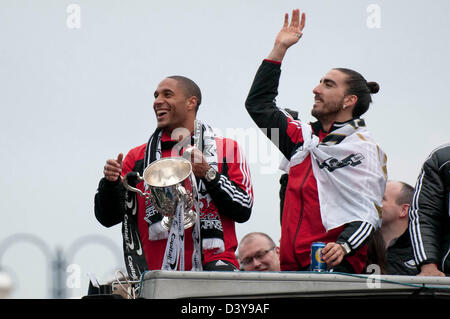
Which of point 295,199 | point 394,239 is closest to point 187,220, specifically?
point 295,199

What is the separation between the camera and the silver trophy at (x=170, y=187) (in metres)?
5.39

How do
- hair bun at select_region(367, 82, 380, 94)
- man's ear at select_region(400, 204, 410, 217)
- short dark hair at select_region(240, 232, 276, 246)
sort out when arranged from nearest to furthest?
hair bun at select_region(367, 82, 380, 94), man's ear at select_region(400, 204, 410, 217), short dark hair at select_region(240, 232, 276, 246)

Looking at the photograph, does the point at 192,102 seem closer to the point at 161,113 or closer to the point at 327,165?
the point at 161,113

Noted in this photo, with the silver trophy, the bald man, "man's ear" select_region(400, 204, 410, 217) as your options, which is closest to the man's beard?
the silver trophy

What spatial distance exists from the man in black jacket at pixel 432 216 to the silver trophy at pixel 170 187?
1426mm

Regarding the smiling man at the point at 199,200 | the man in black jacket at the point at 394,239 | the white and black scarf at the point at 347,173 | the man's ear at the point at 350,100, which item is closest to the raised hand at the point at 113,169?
the smiling man at the point at 199,200

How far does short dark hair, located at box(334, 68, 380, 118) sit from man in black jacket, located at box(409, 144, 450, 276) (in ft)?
2.65

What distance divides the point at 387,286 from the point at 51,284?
10.7 m

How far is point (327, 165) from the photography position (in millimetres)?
5855

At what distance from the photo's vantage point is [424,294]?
425cm

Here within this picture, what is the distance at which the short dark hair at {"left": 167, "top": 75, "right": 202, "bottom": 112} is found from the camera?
6.46 meters

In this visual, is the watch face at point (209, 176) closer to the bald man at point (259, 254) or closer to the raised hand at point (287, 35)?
the raised hand at point (287, 35)

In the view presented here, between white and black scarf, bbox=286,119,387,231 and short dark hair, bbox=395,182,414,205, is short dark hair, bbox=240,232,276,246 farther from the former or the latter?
white and black scarf, bbox=286,119,387,231
